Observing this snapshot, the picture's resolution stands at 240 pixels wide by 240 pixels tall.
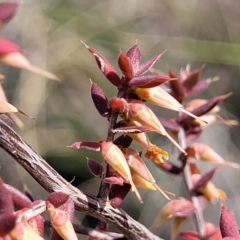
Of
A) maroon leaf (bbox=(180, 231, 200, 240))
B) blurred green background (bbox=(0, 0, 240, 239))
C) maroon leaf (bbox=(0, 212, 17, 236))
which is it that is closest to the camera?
maroon leaf (bbox=(0, 212, 17, 236))

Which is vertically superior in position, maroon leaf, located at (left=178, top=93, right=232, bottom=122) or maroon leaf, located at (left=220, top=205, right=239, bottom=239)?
maroon leaf, located at (left=178, top=93, right=232, bottom=122)

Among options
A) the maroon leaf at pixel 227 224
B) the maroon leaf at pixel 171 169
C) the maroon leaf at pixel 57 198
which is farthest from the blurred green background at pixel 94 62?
the maroon leaf at pixel 57 198

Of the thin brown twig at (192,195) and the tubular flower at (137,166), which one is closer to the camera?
the tubular flower at (137,166)

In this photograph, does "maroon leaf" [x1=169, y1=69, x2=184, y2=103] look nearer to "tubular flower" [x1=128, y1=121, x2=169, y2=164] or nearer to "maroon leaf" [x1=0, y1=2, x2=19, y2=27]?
"tubular flower" [x1=128, y1=121, x2=169, y2=164]

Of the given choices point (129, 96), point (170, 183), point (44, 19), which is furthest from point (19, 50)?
point (44, 19)

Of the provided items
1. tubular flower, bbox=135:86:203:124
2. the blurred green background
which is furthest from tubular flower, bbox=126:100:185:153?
the blurred green background

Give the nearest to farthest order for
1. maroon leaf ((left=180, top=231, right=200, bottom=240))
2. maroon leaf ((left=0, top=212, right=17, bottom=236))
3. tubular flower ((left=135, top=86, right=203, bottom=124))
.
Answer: maroon leaf ((left=0, top=212, right=17, bottom=236)) → tubular flower ((left=135, top=86, right=203, bottom=124)) → maroon leaf ((left=180, top=231, right=200, bottom=240))

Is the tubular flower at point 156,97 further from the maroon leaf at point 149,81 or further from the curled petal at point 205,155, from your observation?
the curled petal at point 205,155
